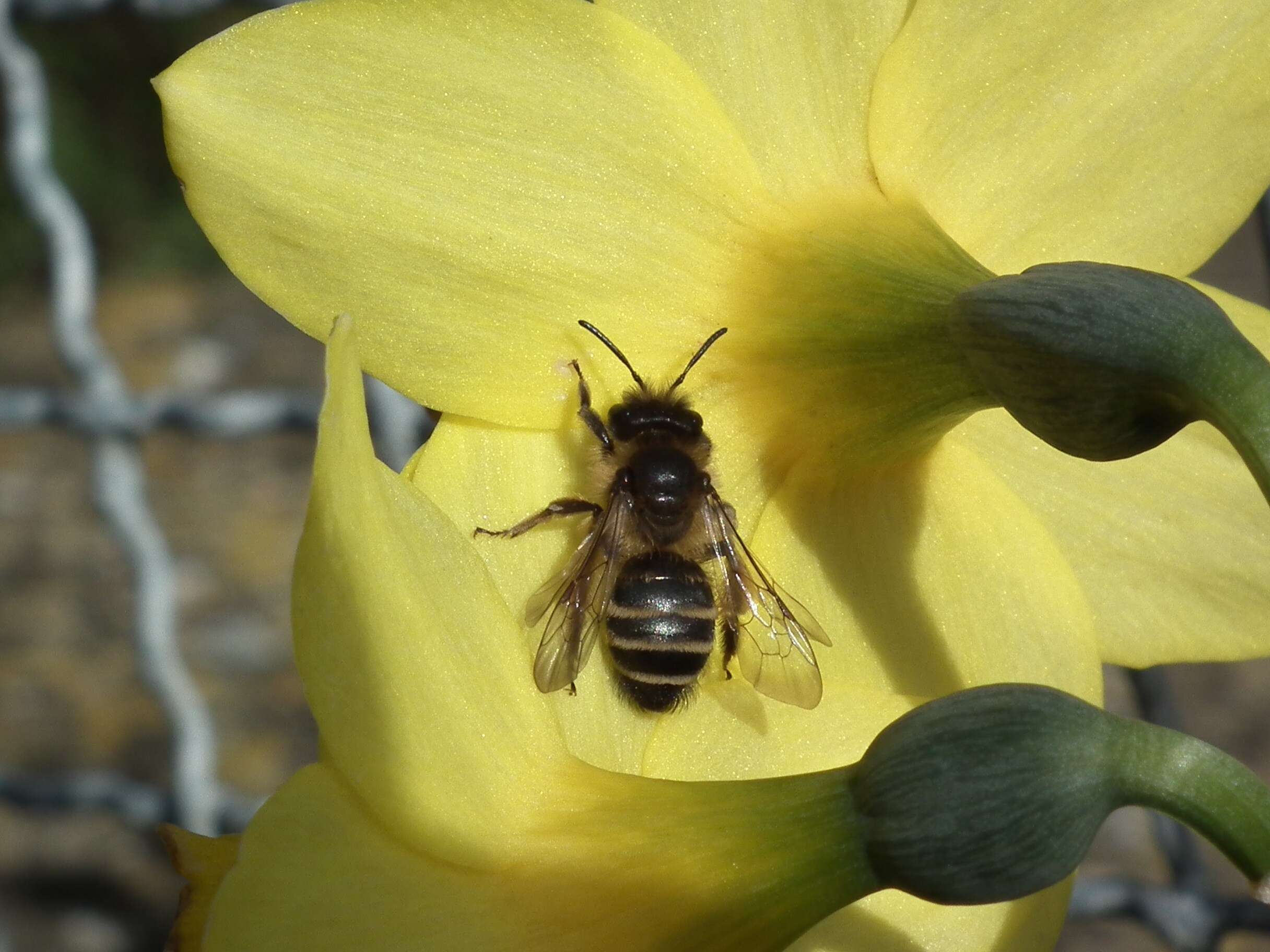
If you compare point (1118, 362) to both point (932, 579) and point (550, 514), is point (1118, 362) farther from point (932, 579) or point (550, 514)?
point (550, 514)

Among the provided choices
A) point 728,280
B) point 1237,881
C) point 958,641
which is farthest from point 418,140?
point 1237,881

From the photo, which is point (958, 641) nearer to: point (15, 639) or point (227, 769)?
point (227, 769)

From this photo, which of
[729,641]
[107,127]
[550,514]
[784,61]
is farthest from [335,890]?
[107,127]

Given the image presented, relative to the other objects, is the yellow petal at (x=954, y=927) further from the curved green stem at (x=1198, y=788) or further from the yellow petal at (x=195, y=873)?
the yellow petal at (x=195, y=873)

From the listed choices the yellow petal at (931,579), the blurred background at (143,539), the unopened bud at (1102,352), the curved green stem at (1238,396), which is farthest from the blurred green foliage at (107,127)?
the curved green stem at (1238,396)

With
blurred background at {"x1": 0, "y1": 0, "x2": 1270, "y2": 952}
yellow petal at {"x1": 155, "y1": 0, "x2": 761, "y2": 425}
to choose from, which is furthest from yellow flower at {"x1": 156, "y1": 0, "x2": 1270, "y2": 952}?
blurred background at {"x1": 0, "y1": 0, "x2": 1270, "y2": 952}
